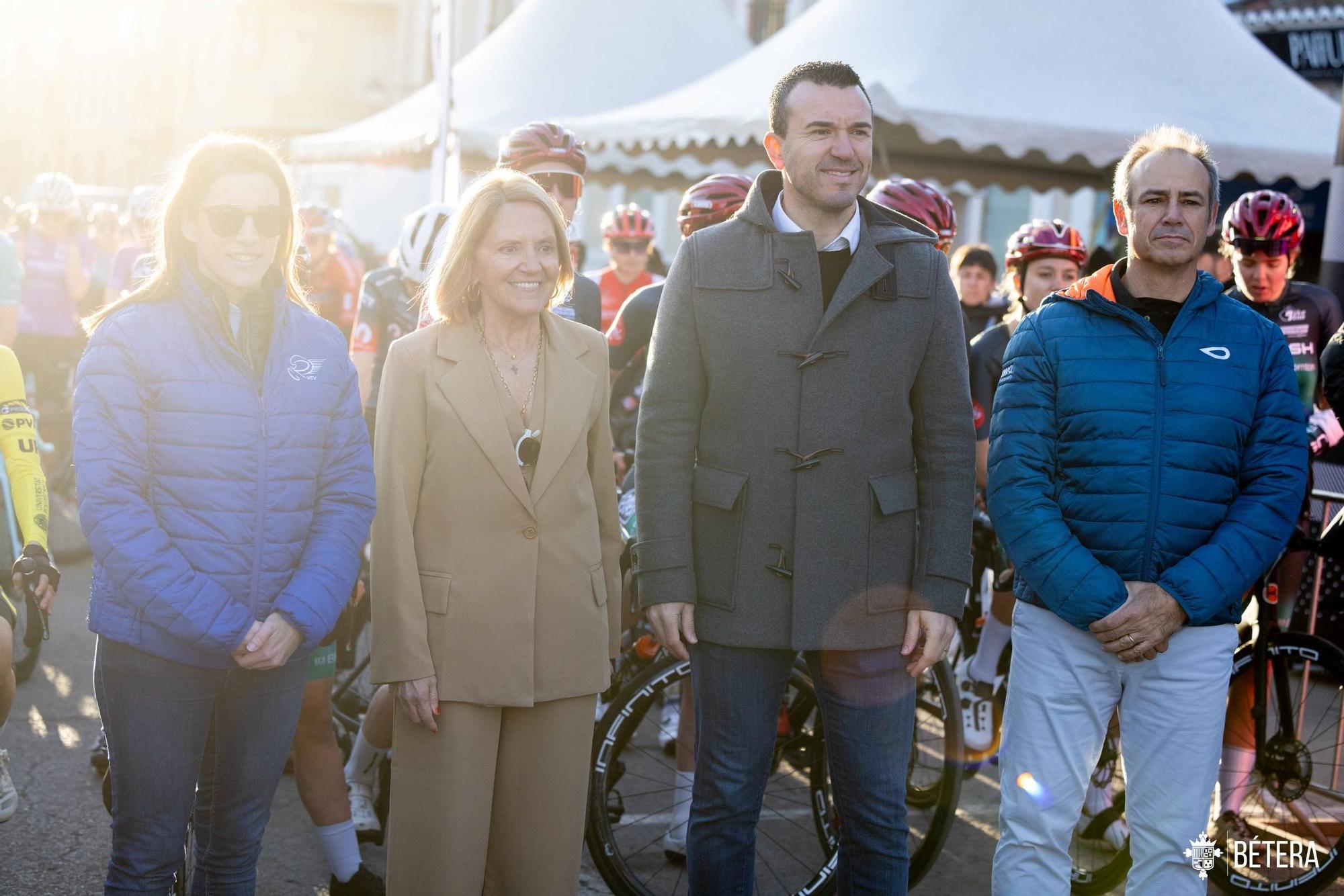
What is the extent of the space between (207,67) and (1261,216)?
50.5 meters

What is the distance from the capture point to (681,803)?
4633 millimetres

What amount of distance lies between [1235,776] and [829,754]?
2.00m

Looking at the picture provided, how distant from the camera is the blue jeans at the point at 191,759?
9.82 feet

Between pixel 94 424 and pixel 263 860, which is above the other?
pixel 94 424

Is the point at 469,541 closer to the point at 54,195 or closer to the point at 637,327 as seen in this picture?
the point at 637,327

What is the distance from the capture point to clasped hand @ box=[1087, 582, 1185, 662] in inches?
128

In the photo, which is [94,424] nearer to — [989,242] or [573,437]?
[573,437]

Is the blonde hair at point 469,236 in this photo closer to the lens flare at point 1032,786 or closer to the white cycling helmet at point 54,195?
the lens flare at point 1032,786

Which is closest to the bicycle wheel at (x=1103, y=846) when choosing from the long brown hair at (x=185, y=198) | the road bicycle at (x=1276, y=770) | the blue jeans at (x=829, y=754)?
the road bicycle at (x=1276, y=770)

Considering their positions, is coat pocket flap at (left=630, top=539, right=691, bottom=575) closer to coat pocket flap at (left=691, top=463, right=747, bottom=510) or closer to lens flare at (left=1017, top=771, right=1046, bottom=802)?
coat pocket flap at (left=691, top=463, right=747, bottom=510)

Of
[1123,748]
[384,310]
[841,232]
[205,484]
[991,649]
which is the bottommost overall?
[991,649]

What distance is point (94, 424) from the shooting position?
114 inches

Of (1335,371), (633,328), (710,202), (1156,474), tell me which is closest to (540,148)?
(633,328)

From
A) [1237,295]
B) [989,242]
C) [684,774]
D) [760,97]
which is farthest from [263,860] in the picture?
[989,242]
